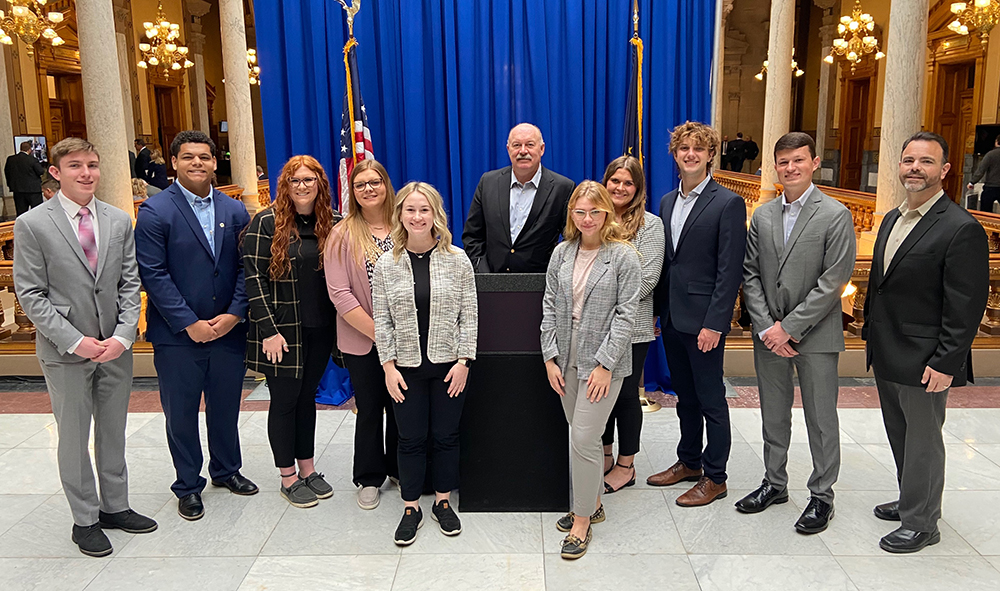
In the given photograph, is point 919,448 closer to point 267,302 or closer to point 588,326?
point 588,326

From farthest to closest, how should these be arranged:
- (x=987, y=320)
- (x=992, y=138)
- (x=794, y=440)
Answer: (x=992, y=138), (x=987, y=320), (x=794, y=440)

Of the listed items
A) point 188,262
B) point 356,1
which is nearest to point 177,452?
point 188,262

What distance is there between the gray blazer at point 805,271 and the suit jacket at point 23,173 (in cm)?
1162

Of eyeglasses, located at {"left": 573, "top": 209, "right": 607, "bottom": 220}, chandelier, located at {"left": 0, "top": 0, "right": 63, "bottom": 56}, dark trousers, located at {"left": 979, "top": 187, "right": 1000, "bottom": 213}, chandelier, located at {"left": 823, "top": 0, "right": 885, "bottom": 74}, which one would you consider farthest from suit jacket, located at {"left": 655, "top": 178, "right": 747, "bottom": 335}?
chandelier, located at {"left": 823, "top": 0, "right": 885, "bottom": 74}

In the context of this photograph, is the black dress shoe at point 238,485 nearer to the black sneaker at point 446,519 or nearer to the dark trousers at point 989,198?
the black sneaker at point 446,519

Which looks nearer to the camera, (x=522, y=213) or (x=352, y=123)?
(x=522, y=213)

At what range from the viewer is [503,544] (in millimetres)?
2961

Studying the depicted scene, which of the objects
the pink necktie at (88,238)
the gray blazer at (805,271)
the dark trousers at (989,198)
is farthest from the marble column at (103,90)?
the dark trousers at (989,198)

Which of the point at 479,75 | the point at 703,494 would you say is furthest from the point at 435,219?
the point at 479,75

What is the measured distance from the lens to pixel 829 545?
2930 mm

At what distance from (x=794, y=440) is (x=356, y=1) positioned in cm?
342

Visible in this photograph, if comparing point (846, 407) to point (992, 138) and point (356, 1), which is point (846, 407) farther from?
point (992, 138)

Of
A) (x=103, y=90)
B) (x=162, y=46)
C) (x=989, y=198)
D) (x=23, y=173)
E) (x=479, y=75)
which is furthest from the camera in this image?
(x=162, y=46)

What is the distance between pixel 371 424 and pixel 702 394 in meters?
1.45
